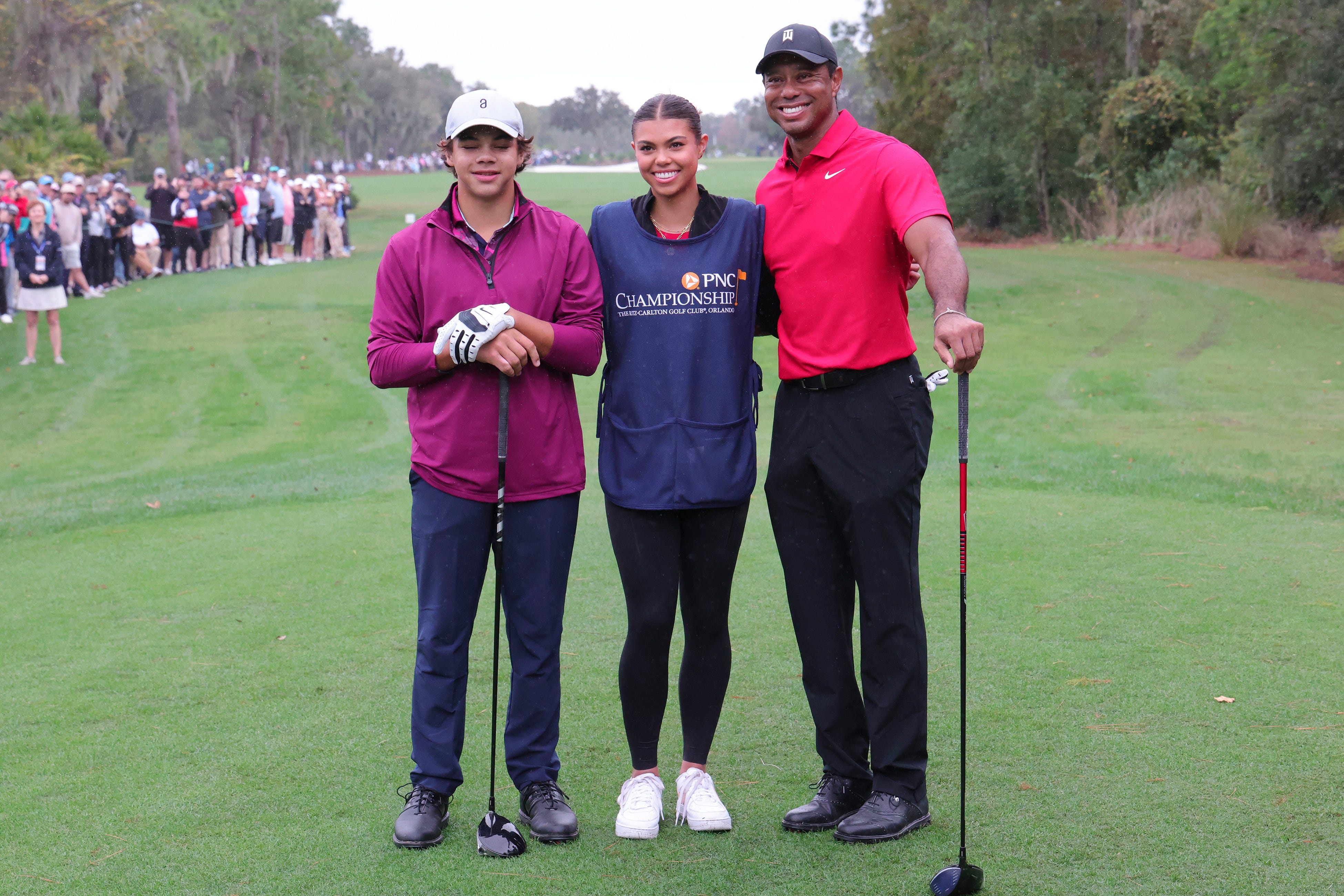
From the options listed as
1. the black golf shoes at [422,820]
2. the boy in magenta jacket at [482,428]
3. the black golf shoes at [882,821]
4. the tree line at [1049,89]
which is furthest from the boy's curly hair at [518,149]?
the tree line at [1049,89]

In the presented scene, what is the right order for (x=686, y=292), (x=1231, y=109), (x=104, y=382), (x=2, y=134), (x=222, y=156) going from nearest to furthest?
(x=686, y=292)
(x=104, y=382)
(x=1231, y=109)
(x=2, y=134)
(x=222, y=156)

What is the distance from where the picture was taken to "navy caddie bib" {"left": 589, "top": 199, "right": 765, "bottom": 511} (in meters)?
3.51

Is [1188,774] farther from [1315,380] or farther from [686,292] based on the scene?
[1315,380]

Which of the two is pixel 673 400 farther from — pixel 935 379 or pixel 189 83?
pixel 189 83

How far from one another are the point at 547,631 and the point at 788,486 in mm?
816

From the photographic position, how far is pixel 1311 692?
170 inches

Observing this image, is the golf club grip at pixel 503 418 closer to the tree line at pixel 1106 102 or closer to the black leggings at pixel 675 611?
the black leggings at pixel 675 611

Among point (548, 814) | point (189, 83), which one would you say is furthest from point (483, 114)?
point (189, 83)

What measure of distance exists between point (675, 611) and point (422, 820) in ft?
2.98

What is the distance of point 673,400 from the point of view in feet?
11.6

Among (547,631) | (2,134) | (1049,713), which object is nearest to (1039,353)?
(1049,713)

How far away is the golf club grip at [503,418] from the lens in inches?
134

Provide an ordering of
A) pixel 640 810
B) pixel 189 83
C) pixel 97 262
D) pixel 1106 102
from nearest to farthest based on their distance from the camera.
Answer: pixel 640 810 → pixel 97 262 → pixel 1106 102 → pixel 189 83

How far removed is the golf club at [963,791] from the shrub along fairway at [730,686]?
8 cm
